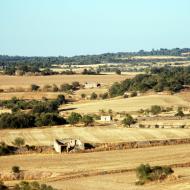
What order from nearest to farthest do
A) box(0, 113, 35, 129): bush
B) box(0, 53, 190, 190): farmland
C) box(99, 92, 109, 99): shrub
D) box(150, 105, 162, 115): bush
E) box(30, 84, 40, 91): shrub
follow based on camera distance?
box(0, 53, 190, 190): farmland
box(0, 113, 35, 129): bush
box(150, 105, 162, 115): bush
box(99, 92, 109, 99): shrub
box(30, 84, 40, 91): shrub

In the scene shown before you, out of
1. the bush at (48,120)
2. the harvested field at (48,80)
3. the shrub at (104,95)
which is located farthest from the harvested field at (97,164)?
the harvested field at (48,80)

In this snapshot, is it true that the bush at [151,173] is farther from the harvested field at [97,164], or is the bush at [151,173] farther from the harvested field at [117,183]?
the harvested field at [97,164]

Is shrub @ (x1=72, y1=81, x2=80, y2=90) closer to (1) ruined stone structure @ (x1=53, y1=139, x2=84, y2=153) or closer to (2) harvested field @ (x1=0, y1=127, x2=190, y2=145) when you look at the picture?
(2) harvested field @ (x1=0, y1=127, x2=190, y2=145)

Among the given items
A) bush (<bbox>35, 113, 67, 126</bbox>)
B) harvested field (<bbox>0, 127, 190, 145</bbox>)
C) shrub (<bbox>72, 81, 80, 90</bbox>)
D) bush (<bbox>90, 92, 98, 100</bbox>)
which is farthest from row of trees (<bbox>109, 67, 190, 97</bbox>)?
harvested field (<bbox>0, 127, 190, 145</bbox>)

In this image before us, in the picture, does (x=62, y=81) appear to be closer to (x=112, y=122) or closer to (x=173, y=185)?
(x=112, y=122)

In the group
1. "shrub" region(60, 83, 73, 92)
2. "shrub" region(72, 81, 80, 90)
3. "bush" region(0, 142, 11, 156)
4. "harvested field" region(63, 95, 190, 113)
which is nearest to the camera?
"bush" region(0, 142, 11, 156)

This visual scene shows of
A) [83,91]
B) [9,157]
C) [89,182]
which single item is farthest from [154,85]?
[89,182]
